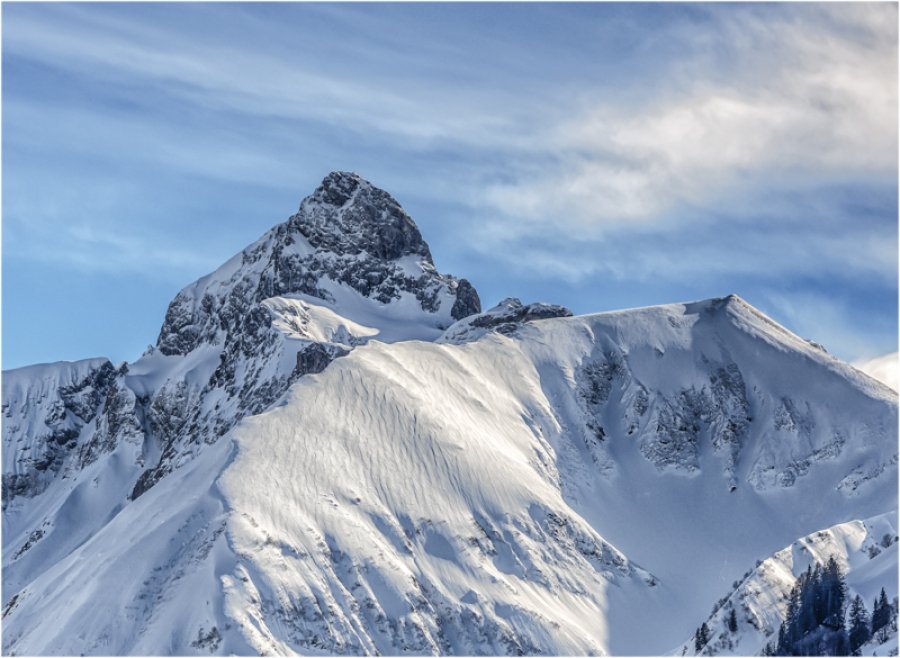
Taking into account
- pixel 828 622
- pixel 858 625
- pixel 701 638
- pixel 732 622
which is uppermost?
pixel 732 622

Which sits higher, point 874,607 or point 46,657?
point 874,607

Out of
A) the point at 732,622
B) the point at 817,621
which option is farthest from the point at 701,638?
the point at 817,621

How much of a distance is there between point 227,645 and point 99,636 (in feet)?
64.9

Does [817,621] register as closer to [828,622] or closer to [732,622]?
[828,622]

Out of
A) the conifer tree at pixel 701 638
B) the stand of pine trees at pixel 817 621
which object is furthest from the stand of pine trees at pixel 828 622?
the conifer tree at pixel 701 638

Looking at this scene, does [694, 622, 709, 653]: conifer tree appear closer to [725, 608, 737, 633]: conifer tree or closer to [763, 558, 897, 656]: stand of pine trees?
[725, 608, 737, 633]: conifer tree

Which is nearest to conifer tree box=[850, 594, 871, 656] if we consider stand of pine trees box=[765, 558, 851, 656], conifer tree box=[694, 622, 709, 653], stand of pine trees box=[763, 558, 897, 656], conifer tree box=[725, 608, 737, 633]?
stand of pine trees box=[763, 558, 897, 656]

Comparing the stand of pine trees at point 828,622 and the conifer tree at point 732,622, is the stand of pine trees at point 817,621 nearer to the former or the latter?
the stand of pine trees at point 828,622

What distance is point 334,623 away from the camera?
199 metres

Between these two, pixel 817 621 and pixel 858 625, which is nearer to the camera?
pixel 858 625

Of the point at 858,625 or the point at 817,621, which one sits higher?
the point at 817,621

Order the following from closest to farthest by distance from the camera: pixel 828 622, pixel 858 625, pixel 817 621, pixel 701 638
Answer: pixel 858 625 → pixel 828 622 → pixel 817 621 → pixel 701 638

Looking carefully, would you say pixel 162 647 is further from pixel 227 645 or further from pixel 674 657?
pixel 674 657

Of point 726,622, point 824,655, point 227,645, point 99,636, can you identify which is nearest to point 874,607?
point 824,655
